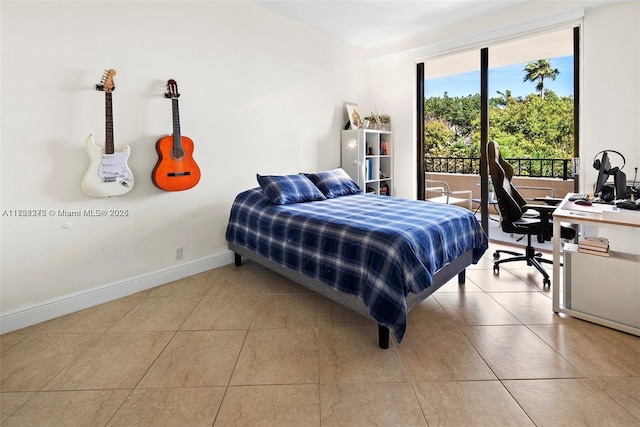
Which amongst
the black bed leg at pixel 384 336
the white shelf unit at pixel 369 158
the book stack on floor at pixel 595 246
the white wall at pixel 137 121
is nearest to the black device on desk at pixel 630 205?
the book stack on floor at pixel 595 246

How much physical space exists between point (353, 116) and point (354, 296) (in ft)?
10.8

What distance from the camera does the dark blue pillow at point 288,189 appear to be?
323 cm

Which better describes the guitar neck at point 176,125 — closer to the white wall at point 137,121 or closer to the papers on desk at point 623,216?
the white wall at point 137,121

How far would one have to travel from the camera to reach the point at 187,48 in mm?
3178

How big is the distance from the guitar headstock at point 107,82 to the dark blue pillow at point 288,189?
4.61ft

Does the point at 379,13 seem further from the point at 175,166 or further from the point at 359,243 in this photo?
the point at 359,243

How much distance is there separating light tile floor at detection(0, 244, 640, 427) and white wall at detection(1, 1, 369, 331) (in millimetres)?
472

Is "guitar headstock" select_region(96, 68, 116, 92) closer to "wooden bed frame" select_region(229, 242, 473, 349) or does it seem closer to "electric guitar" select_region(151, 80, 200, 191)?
"electric guitar" select_region(151, 80, 200, 191)

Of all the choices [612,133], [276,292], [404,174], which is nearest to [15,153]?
[276,292]

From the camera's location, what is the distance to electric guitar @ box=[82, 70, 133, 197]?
2576 mm

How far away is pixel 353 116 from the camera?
487 cm

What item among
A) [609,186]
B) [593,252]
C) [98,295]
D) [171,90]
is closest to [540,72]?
[609,186]

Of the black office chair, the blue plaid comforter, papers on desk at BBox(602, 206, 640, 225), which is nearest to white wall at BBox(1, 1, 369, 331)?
the blue plaid comforter

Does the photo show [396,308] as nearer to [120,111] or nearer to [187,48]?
[120,111]
